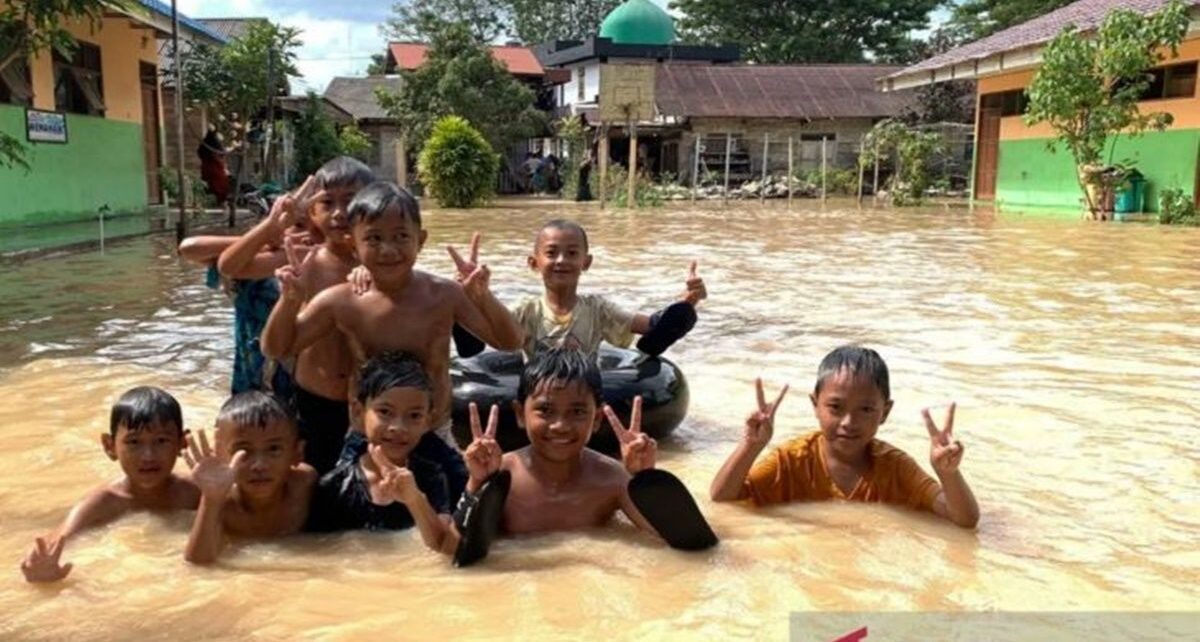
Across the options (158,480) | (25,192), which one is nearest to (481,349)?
(158,480)

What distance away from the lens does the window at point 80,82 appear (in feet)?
55.0

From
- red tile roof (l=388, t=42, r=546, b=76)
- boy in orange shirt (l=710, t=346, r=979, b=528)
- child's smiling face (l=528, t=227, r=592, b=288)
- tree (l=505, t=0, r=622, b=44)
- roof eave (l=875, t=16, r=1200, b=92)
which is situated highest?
tree (l=505, t=0, r=622, b=44)

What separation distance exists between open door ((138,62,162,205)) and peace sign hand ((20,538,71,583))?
741 inches

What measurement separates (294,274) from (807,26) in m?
44.6

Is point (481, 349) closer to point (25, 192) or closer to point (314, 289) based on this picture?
point (314, 289)

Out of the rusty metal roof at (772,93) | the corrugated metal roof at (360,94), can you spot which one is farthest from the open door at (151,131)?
the rusty metal roof at (772,93)

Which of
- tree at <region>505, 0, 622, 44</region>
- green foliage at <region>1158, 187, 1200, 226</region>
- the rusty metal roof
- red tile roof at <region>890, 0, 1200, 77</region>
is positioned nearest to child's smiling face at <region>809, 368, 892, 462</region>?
green foliage at <region>1158, 187, 1200, 226</region>

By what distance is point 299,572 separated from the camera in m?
3.33

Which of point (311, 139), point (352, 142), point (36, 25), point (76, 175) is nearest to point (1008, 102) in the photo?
point (311, 139)

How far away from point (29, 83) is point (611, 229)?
367 inches

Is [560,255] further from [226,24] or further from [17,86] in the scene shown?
[226,24]

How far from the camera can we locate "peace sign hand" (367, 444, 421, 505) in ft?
10.3

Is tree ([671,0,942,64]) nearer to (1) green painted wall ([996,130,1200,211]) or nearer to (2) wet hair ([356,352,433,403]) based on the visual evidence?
(1) green painted wall ([996,130,1200,211])

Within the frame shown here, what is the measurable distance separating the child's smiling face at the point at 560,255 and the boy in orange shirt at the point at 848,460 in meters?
1.16
